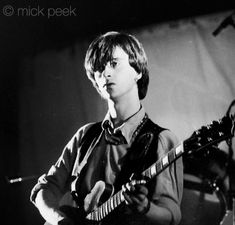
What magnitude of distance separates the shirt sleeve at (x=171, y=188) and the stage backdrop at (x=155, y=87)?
0.15 metres

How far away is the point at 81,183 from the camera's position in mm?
1934

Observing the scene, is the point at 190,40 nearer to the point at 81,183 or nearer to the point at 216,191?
the point at 216,191

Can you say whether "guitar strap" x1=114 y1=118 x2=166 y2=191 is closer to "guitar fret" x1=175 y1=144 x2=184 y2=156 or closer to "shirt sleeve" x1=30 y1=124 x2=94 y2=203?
"guitar fret" x1=175 y1=144 x2=184 y2=156

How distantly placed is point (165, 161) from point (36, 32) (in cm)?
98

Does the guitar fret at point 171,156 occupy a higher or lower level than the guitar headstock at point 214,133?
lower

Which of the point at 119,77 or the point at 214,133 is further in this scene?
the point at 119,77

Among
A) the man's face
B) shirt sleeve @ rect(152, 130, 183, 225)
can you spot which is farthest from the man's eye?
shirt sleeve @ rect(152, 130, 183, 225)

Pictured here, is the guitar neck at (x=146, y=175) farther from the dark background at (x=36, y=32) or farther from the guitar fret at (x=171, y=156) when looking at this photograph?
the dark background at (x=36, y=32)

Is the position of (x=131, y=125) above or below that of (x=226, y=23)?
below

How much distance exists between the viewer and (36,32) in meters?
2.14

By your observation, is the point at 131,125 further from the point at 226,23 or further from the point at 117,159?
the point at 226,23

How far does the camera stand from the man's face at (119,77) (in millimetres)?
1994

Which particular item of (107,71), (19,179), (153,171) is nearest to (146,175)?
(153,171)

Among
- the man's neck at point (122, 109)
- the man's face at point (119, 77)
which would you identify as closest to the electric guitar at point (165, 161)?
the man's neck at point (122, 109)
